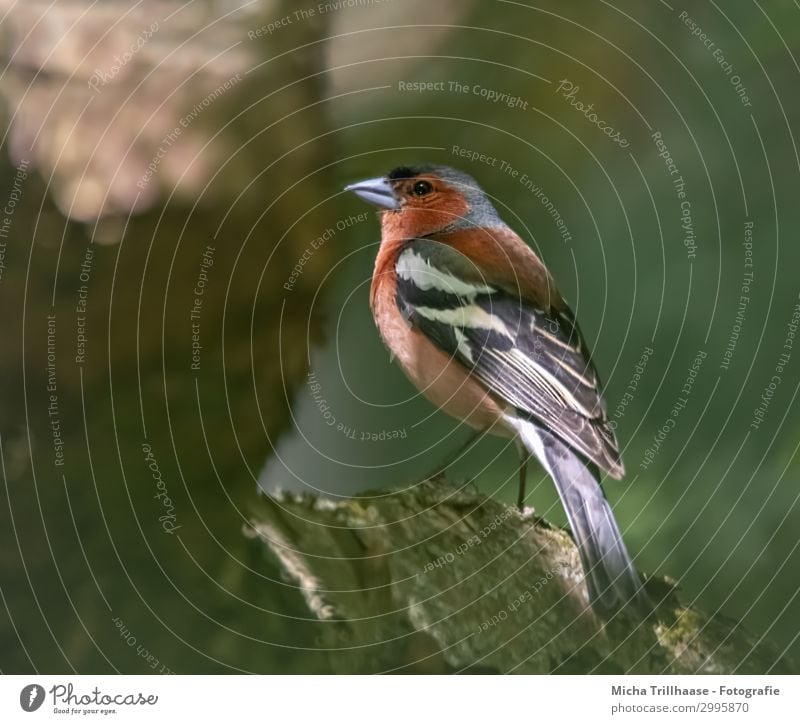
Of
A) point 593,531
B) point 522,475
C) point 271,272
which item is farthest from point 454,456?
point 271,272

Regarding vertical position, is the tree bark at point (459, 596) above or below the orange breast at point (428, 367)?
below

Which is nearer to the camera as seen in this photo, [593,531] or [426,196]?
[593,531]

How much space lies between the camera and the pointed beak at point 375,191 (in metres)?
1.40

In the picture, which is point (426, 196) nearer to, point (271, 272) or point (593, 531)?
point (271, 272)

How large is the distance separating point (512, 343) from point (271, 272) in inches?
14.9

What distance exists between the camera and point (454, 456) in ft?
4.54

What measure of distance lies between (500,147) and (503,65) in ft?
0.41

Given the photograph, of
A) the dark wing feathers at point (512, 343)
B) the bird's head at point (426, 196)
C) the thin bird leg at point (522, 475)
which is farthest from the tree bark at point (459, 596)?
the bird's head at point (426, 196)

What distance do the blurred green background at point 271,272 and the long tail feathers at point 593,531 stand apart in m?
0.07

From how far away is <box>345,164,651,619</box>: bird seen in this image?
1.32 m

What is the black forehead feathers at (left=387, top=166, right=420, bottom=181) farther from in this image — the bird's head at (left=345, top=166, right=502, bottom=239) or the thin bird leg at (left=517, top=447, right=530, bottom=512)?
the thin bird leg at (left=517, top=447, right=530, bottom=512)

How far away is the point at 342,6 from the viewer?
1405mm

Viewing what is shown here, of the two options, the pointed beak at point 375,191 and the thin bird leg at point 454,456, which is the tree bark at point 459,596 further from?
the pointed beak at point 375,191

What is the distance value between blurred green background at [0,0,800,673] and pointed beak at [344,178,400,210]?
0.02m
